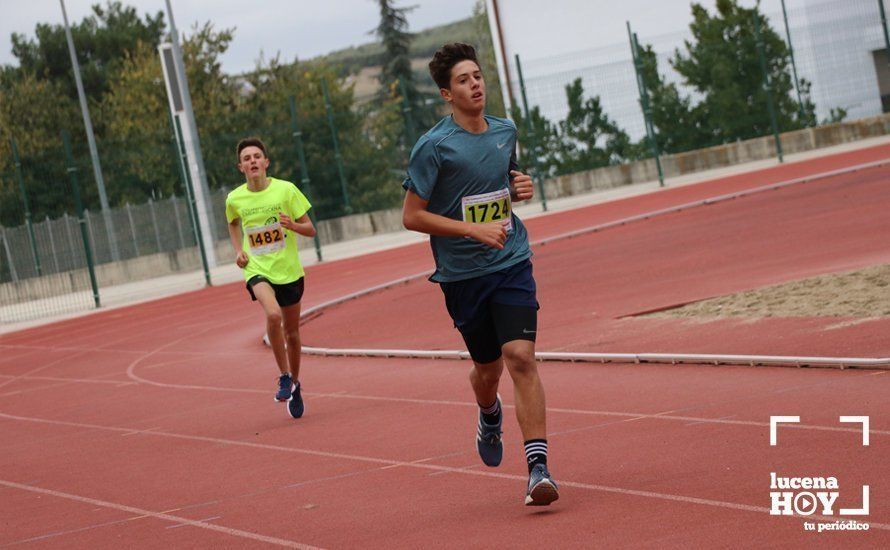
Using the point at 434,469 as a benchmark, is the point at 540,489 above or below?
above

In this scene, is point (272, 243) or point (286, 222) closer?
point (286, 222)

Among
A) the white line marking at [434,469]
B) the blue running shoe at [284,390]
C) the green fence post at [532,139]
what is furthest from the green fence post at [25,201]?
the blue running shoe at [284,390]

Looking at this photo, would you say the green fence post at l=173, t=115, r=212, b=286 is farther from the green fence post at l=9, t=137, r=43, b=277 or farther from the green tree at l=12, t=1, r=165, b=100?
the green tree at l=12, t=1, r=165, b=100

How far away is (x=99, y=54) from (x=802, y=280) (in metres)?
59.7

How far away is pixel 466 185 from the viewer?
6.55 meters

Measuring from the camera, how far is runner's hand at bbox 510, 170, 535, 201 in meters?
6.69

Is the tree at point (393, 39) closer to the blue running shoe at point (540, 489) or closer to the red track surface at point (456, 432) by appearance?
the red track surface at point (456, 432)

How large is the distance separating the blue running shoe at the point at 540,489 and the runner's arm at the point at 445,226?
3.38ft

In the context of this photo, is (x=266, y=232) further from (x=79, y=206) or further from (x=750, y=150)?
(x=750, y=150)

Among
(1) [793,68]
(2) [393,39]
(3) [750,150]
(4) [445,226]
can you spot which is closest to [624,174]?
(3) [750,150]

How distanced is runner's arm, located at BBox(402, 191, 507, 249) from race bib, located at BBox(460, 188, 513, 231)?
0.17ft

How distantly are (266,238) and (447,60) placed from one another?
4464mm

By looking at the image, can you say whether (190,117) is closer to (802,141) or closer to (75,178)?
(75,178)

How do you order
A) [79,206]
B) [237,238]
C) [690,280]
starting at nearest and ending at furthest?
[237,238], [690,280], [79,206]
